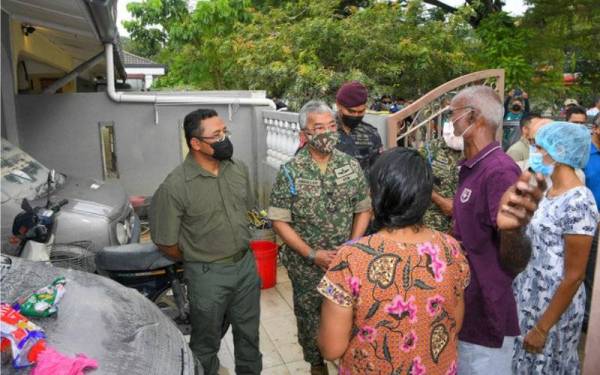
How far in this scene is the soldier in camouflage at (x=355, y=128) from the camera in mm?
3598

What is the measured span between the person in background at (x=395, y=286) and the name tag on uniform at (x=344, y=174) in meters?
1.28

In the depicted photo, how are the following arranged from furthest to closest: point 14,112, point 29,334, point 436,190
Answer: point 14,112, point 436,190, point 29,334

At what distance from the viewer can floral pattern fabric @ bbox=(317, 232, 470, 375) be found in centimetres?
166

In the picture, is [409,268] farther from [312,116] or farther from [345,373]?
[312,116]

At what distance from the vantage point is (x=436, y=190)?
3314mm

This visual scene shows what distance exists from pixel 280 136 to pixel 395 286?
5.39 meters

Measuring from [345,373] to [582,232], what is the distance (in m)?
1.34

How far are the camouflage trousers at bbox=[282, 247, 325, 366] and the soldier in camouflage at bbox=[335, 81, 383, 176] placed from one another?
35.7 inches

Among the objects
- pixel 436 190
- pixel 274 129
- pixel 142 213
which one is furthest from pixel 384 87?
pixel 436 190

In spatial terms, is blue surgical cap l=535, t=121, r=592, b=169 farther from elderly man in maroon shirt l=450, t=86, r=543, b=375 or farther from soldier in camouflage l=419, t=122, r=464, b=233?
soldier in camouflage l=419, t=122, r=464, b=233

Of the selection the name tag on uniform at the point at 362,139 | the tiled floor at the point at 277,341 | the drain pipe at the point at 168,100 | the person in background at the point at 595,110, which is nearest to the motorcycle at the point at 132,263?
the tiled floor at the point at 277,341

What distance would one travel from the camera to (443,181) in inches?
131

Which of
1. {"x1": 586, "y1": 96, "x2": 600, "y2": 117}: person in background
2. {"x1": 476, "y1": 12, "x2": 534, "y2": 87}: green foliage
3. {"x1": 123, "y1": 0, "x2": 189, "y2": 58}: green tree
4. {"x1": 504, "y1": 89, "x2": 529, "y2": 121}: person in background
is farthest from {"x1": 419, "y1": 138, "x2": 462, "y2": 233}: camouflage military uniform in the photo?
{"x1": 123, "y1": 0, "x2": 189, "y2": 58}: green tree

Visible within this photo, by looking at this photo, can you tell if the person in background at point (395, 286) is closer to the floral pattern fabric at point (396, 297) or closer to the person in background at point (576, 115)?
the floral pattern fabric at point (396, 297)
